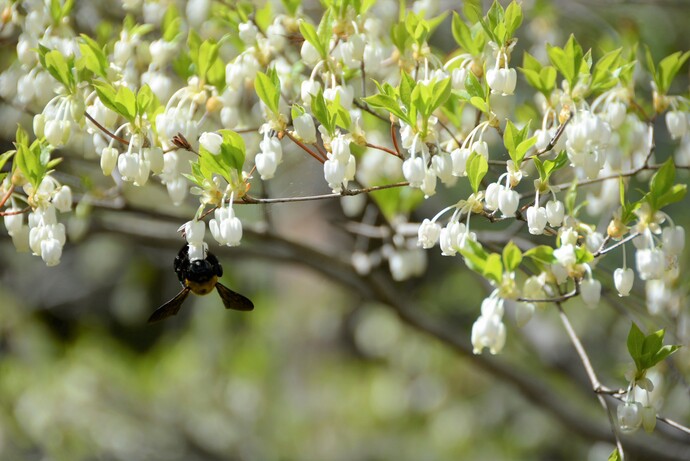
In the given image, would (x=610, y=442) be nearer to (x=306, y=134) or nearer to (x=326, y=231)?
(x=306, y=134)

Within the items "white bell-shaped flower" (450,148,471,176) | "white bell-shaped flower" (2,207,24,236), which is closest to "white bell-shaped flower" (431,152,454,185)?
"white bell-shaped flower" (450,148,471,176)

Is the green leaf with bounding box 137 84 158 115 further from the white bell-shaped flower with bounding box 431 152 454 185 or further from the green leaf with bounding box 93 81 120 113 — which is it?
the white bell-shaped flower with bounding box 431 152 454 185

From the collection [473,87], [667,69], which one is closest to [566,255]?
[473,87]

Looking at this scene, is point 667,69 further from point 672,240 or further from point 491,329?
point 491,329

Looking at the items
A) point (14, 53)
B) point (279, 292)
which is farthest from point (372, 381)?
point (14, 53)

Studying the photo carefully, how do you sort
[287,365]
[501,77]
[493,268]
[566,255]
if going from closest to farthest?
1. [493,268]
2. [566,255]
3. [501,77]
4. [287,365]

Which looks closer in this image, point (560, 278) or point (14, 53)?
point (560, 278)
